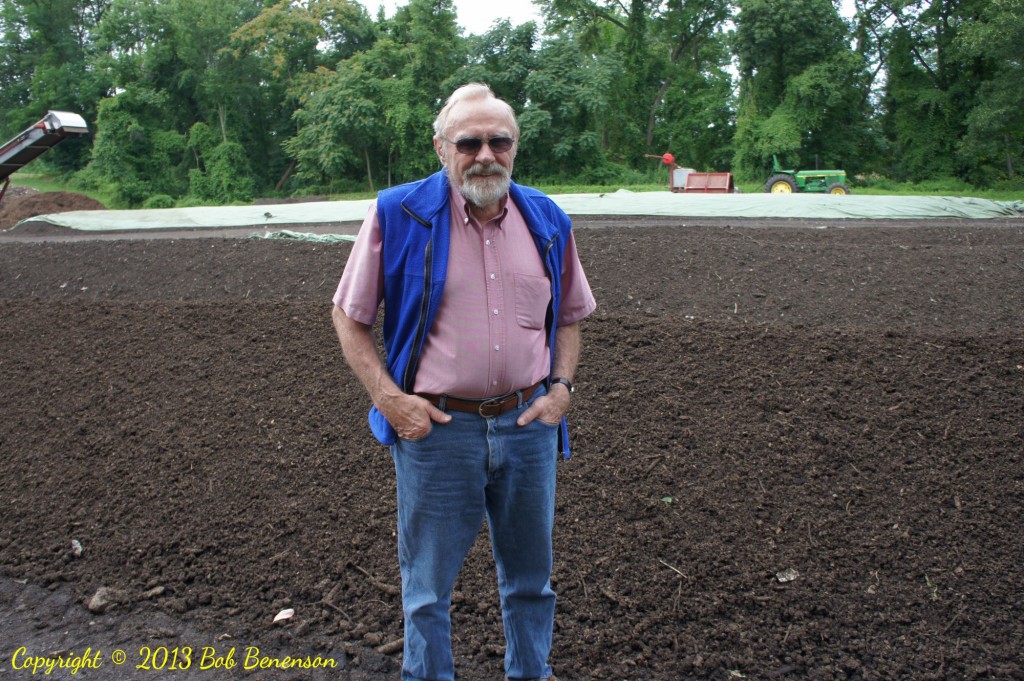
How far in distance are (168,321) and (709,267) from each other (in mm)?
4272

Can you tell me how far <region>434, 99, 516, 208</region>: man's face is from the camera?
220cm

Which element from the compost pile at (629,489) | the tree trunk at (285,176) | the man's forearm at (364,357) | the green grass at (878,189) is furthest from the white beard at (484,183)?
the tree trunk at (285,176)

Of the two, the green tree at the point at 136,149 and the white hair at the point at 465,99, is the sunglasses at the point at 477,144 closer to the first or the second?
the white hair at the point at 465,99

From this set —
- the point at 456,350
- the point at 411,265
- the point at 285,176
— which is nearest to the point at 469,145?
the point at 411,265

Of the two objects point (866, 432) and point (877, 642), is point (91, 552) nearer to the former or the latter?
point (877, 642)

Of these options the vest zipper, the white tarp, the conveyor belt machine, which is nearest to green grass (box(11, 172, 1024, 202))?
the white tarp

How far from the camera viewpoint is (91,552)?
12.1ft

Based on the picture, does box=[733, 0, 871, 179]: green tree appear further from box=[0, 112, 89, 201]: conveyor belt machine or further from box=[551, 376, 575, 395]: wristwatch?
box=[551, 376, 575, 395]: wristwatch

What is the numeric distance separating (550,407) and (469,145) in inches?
29.0

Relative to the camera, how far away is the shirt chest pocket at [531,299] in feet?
7.49

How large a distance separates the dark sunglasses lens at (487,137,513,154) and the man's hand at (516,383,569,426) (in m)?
0.68

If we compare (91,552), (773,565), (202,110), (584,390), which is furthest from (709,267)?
(202,110)

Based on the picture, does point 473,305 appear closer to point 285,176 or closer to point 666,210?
point 666,210

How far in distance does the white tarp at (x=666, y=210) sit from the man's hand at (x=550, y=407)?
10.8 meters
